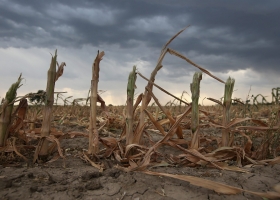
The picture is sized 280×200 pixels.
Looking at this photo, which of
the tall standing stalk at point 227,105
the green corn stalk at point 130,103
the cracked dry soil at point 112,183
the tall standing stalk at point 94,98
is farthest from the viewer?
the tall standing stalk at point 227,105

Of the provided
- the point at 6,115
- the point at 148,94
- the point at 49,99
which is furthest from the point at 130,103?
the point at 6,115

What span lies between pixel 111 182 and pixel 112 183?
27 mm

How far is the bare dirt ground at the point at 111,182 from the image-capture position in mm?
2141

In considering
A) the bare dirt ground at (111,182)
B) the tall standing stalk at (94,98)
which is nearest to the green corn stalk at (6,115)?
the bare dirt ground at (111,182)

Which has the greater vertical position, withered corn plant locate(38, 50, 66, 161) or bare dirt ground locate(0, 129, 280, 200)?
withered corn plant locate(38, 50, 66, 161)

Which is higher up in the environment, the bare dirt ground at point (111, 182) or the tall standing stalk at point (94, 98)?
the tall standing stalk at point (94, 98)

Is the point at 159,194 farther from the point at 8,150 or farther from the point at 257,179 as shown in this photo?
the point at 8,150

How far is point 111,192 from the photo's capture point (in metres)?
2.16

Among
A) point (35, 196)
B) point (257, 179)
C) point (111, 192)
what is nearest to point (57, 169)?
point (35, 196)

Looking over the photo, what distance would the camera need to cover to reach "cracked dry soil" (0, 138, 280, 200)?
214cm

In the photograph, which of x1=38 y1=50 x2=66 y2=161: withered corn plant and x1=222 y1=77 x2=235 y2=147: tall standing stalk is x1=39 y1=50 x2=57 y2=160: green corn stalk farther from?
x1=222 y1=77 x2=235 y2=147: tall standing stalk

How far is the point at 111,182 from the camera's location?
2.30 meters

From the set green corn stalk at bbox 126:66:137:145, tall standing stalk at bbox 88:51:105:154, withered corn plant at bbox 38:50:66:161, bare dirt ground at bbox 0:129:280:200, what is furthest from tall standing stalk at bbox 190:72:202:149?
withered corn plant at bbox 38:50:66:161

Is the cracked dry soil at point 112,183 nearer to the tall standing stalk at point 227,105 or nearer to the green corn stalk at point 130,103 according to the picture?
the green corn stalk at point 130,103
